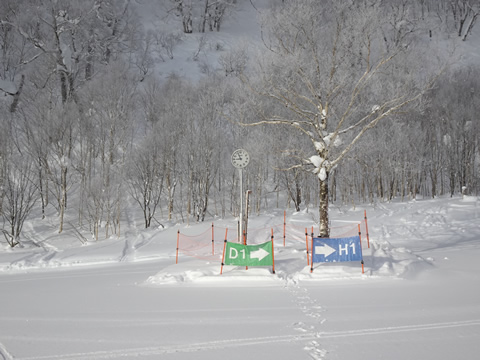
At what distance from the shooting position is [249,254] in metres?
9.65

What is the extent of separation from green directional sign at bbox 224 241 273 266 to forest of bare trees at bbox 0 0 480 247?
11.4 ft

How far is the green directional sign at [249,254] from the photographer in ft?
31.5

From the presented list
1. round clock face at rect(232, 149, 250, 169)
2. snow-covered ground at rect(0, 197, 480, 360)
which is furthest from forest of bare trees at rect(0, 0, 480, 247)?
snow-covered ground at rect(0, 197, 480, 360)

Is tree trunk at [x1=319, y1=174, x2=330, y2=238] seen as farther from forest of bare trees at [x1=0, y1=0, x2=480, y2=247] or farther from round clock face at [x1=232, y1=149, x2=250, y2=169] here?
round clock face at [x1=232, y1=149, x2=250, y2=169]

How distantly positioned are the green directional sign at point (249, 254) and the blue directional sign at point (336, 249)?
133 centimetres

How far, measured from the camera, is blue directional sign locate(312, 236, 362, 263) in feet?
31.7

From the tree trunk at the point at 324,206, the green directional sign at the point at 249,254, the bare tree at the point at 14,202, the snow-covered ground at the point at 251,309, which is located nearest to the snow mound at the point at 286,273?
the snow-covered ground at the point at 251,309

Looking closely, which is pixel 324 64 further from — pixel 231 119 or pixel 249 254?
pixel 249 254

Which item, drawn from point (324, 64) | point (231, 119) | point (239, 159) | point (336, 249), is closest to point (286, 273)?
point (336, 249)

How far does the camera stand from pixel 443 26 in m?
57.0

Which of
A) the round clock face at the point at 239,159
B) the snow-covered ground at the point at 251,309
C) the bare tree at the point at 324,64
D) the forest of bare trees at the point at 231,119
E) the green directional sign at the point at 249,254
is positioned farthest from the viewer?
the forest of bare trees at the point at 231,119

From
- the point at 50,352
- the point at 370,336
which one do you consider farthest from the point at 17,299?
the point at 370,336

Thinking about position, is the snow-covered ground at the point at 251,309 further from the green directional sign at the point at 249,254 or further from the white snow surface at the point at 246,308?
the green directional sign at the point at 249,254

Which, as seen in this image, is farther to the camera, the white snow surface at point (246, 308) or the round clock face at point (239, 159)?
the round clock face at point (239, 159)
